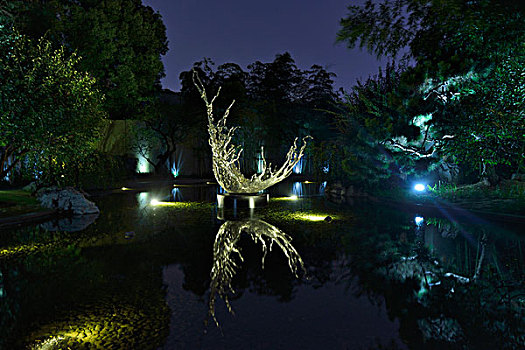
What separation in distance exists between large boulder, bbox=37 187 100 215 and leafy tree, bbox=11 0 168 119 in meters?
13.3

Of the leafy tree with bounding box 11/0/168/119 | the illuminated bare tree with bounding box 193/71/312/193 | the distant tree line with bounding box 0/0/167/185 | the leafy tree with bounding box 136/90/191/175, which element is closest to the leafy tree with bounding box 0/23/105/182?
the distant tree line with bounding box 0/0/167/185

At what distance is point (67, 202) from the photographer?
13.2m

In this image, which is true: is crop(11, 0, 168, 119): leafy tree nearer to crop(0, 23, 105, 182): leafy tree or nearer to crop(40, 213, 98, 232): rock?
crop(0, 23, 105, 182): leafy tree

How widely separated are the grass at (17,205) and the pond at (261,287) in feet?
5.41

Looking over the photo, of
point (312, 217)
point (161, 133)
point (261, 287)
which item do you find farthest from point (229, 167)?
point (161, 133)

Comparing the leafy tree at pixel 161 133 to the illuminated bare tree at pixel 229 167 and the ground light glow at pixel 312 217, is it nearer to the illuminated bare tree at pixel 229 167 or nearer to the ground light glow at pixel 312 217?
the illuminated bare tree at pixel 229 167

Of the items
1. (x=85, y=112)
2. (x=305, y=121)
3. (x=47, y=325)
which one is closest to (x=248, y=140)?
(x=305, y=121)

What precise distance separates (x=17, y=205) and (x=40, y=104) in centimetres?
384

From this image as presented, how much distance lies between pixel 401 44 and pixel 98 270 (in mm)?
19930

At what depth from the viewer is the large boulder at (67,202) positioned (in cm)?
1305

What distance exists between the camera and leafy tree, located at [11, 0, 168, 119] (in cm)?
2630

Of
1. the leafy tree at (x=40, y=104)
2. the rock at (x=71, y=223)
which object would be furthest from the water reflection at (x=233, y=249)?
the leafy tree at (x=40, y=104)

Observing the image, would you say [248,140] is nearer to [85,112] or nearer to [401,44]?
[401,44]

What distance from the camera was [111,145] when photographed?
3275 centimetres
